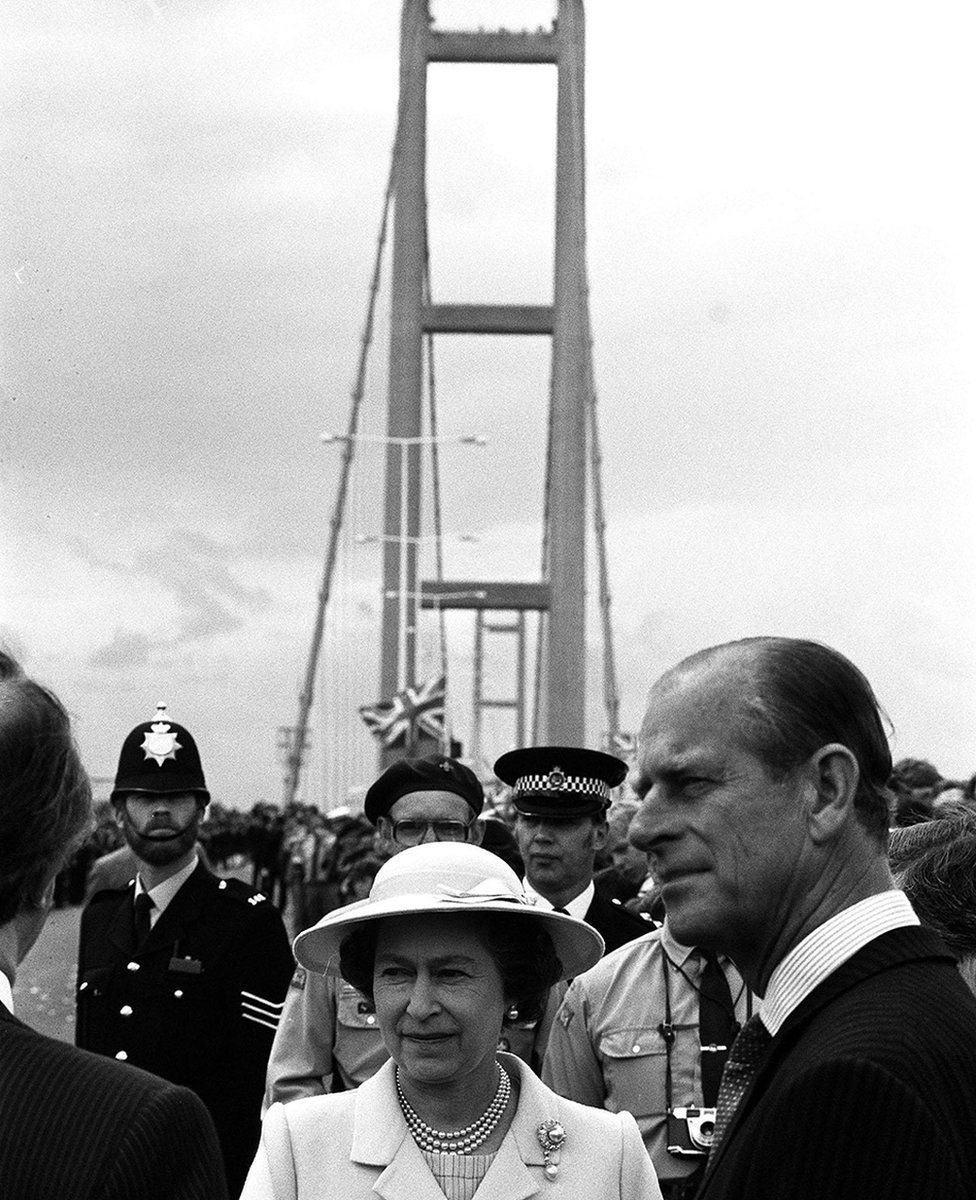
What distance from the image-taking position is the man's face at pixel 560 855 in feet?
15.5

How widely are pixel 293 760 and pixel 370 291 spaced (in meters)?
16.1

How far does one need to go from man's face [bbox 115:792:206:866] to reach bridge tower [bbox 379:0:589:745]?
23.0 meters

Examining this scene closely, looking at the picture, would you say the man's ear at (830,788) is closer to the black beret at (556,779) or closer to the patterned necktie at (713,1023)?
the patterned necktie at (713,1023)

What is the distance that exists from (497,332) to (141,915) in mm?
27620

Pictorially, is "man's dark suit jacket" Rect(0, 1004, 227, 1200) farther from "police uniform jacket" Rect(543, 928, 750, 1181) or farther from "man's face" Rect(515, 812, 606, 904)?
"man's face" Rect(515, 812, 606, 904)

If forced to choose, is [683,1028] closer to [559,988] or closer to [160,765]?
[559,988]

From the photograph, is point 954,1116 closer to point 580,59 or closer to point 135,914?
point 135,914

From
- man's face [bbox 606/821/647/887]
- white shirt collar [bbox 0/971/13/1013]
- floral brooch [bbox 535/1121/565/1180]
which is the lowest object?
man's face [bbox 606/821/647/887]

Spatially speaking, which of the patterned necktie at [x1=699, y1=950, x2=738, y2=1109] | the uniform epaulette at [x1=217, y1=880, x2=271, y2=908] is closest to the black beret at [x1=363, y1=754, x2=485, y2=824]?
the uniform epaulette at [x1=217, y1=880, x2=271, y2=908]

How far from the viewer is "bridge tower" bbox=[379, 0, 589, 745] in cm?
3038

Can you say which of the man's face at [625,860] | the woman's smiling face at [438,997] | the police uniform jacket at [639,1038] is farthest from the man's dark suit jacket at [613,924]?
the man's face at [625,860]

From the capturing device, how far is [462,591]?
3647 cm

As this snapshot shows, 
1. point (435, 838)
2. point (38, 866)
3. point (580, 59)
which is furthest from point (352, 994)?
point (580, 59)

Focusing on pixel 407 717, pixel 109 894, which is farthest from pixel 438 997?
pixel 407 717
